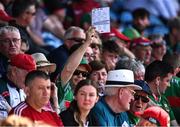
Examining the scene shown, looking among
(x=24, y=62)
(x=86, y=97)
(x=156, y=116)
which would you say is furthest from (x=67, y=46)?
(x=156, y=116)

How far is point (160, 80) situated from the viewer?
42.1ft

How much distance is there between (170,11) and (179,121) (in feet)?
25.9

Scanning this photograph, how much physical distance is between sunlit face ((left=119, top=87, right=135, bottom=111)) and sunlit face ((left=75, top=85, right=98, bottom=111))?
2.17 ft

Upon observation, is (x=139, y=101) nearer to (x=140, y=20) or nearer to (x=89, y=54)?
(x=89, y=54)

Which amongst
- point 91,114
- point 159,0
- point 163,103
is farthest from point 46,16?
point 91,114

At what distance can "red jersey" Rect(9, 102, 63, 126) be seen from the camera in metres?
10.2

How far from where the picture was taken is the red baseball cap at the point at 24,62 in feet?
37.2

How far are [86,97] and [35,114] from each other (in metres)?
0.63

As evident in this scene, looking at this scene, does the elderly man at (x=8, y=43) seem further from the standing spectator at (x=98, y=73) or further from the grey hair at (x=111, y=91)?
the grey hair at (x=111, y=91)

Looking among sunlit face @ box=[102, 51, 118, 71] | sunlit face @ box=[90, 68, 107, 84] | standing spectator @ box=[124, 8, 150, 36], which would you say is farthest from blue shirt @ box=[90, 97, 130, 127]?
standing spectator @ box=[124, 8, 150, 36]

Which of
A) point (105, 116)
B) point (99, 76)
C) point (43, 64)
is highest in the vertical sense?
point (43, 64)

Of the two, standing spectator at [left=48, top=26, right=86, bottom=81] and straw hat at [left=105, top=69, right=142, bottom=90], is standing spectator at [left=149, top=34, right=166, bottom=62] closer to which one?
standing spectator at [left=48, top=26, right=86, bottom=81]

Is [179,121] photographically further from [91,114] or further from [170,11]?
[170,11]

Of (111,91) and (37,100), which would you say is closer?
(37,100)
